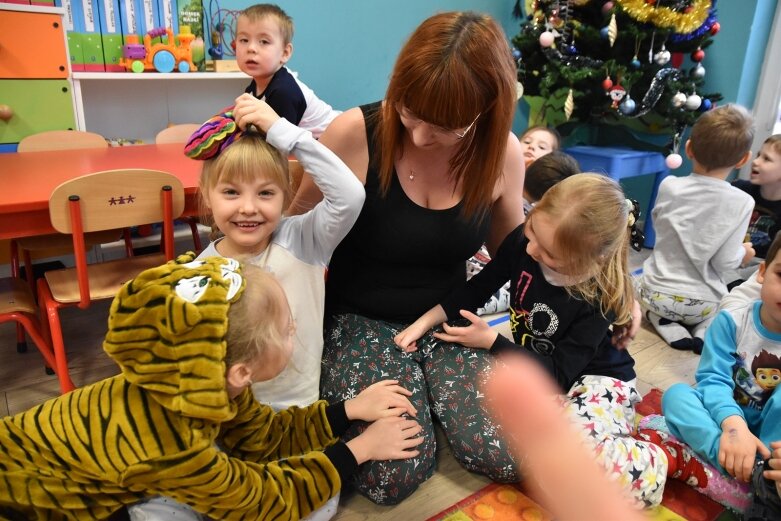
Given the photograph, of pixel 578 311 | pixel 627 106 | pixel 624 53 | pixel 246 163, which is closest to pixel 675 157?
pixel 627 106

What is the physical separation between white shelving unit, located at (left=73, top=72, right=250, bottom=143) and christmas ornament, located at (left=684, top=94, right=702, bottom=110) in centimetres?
215

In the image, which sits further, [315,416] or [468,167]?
[468,167]

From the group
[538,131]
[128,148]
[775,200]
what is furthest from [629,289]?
[128,148]

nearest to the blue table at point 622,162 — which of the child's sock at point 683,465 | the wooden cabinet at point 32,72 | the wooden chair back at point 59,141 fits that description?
the child's sock at point 683,465

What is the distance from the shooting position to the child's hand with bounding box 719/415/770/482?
110 cm

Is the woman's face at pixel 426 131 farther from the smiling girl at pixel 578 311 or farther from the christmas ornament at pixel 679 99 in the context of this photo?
the christmas ornament at pixel 679 99

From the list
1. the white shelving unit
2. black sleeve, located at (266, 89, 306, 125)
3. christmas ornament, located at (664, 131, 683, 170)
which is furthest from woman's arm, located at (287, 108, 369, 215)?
christmas ornament, located at (664, 131, 683, 170)

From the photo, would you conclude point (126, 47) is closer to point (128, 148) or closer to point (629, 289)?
point (128, 148)

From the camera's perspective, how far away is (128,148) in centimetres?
209

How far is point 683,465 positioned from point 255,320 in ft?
3.32

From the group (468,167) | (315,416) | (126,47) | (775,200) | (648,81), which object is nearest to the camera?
(315,416)

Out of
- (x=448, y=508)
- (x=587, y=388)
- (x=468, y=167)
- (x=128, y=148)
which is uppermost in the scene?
(x=468, y=167)

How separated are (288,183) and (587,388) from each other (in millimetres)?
810

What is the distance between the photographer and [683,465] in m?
1.23
